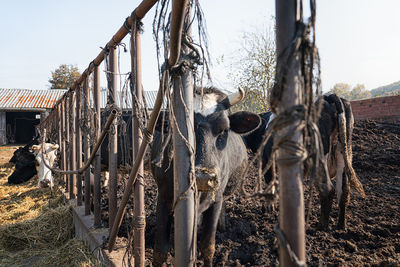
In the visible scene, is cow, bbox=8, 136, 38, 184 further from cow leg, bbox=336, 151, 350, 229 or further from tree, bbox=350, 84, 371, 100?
tree, bbox=350, 84, 371, 100

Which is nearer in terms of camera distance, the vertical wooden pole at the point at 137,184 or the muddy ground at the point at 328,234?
the vertical wooden pole at the point at 137,184

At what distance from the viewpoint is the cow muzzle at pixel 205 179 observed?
6.60 feet

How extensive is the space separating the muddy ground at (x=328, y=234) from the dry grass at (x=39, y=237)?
590mm

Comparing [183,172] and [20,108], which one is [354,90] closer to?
[20,108]

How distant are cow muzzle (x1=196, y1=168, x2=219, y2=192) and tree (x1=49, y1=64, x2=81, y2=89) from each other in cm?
3675

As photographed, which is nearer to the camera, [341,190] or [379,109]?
[341,190]

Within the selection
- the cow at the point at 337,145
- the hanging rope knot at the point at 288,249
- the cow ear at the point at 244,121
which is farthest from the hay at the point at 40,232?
the hanging rope knot at the point at 288,249

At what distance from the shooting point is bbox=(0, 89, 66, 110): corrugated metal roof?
22.0 meters

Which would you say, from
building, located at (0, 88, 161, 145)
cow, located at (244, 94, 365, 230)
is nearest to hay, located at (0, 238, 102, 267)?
cow, located at (244, 94, 365, 230)

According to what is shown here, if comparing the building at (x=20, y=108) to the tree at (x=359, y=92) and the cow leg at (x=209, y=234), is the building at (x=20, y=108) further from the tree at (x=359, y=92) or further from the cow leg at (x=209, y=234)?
the tree at (x=359, y=92)

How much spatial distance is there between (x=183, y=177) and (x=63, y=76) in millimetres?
38134

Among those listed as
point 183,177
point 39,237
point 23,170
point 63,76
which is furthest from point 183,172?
point 63,76

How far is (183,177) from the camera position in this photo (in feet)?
5.13

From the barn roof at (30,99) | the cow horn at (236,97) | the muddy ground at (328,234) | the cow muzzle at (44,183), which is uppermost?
the barn roof at (30,99)
